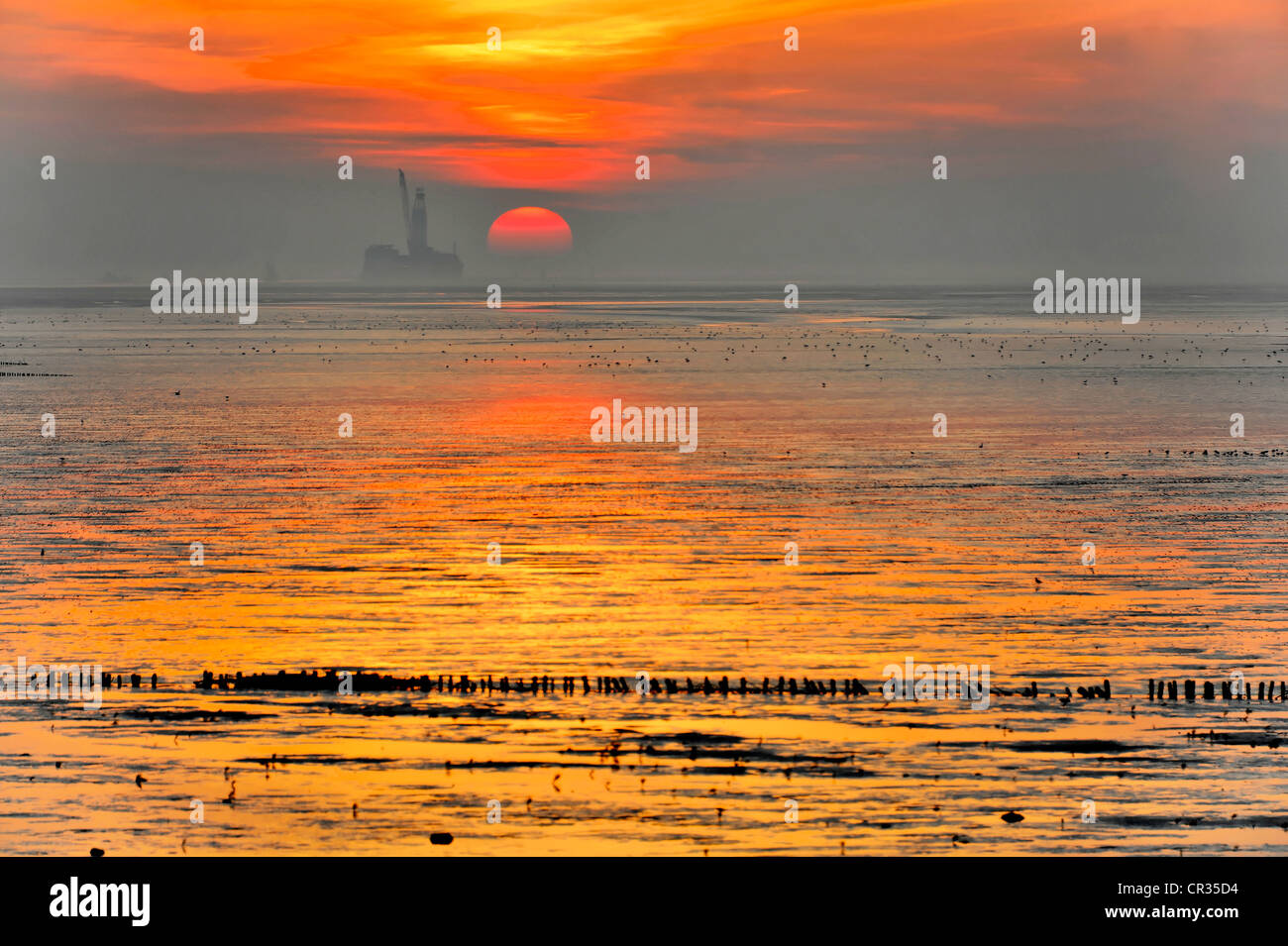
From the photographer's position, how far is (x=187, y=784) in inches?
939

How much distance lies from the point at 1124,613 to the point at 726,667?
436 inches

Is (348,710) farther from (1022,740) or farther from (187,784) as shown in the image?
(1022,740)
